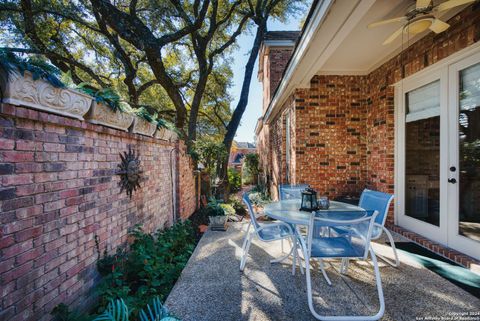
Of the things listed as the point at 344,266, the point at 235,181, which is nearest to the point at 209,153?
the point at 344,266

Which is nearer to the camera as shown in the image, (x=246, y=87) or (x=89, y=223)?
(x=89, y=223)

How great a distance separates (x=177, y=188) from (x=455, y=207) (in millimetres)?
4172

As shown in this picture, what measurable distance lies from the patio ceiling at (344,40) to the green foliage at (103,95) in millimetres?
2278

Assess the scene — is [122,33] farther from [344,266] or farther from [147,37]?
[344,266]

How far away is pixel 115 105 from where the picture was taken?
7.03ft

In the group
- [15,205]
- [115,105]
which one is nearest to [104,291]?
[15,205]

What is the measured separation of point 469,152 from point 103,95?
4020mm

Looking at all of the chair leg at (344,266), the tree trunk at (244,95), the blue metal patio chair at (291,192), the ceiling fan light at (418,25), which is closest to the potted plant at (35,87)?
the blue metal patio chair at (291,192)

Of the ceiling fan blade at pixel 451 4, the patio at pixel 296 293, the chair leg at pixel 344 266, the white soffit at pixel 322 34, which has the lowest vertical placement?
the patio at pixel 296 293

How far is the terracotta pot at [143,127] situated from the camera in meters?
2.60

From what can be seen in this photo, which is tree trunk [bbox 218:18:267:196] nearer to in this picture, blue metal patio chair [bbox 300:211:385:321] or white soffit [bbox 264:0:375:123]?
white soffit [bbox 264:0:375:123]

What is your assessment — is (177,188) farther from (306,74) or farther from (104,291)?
(306,74)

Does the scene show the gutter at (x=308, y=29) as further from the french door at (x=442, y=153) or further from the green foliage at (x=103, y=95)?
the green foliage at (x=103, y=95)

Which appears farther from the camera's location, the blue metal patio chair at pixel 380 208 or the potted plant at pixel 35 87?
the blue metal patio chair at pixel 380 208
